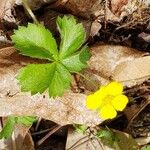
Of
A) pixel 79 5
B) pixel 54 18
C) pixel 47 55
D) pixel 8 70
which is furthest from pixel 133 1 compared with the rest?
pixel 8 70

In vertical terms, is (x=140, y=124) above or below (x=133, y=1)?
below

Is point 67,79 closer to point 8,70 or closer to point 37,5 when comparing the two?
point 8,70

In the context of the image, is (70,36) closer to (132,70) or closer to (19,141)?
(132,70)

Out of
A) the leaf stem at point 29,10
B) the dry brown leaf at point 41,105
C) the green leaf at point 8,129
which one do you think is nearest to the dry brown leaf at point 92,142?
the dry brown leaf at point 41,105

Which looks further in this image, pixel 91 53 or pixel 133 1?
pixel 133 1

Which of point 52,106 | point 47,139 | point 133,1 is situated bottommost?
point 47,139

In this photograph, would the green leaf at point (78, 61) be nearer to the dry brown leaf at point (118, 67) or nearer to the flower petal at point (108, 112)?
the dry brown leaf at point (118, 67)

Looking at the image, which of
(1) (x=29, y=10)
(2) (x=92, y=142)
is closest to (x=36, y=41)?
(1) (x=29, y=10)
